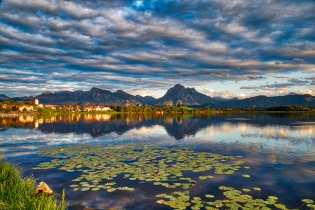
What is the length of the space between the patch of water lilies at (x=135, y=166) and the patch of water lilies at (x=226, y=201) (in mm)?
2114

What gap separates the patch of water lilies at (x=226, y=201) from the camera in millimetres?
15125

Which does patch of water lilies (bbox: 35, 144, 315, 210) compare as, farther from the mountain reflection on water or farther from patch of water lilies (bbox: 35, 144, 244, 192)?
the mountain reflection on water

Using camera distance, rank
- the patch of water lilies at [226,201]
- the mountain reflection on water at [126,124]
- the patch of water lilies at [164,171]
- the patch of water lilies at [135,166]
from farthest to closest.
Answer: the mountain reflection on water at [126,124]
the patch of water lilies at [135,166]
the patch of water lilies at [164,171]
the patch of water lilies at [226,201]

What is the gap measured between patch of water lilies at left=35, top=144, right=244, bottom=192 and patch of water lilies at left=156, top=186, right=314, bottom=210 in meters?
2.11

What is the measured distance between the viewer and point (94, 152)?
112 ft

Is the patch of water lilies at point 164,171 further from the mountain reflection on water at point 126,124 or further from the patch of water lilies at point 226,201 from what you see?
the mountain reflection on water at point 126,124

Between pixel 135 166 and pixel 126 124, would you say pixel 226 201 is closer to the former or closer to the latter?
pixel 135 166

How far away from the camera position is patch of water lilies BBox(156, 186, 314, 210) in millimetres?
15125

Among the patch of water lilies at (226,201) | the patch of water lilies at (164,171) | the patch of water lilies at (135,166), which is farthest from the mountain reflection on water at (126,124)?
the patch of water lilies at (226,201)

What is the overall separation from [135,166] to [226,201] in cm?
1169

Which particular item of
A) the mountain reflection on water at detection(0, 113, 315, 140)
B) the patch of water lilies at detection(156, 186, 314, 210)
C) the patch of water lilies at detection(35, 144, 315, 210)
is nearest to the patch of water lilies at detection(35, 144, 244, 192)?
the patch of water lilies at detection(35, 144, 315, 210)

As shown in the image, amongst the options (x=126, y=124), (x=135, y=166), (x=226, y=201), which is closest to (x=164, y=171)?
(x=135, y=166)

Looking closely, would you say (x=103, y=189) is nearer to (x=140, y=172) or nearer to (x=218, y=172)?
(x=140, y=172)

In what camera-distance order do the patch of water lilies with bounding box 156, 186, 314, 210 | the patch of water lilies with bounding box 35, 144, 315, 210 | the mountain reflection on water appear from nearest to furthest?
the patch of water lilies with bounding box 156, 186, 314, 210, the patch of water lilies with bounding box 35, 144, 315, 210, the mountain reflection on water
